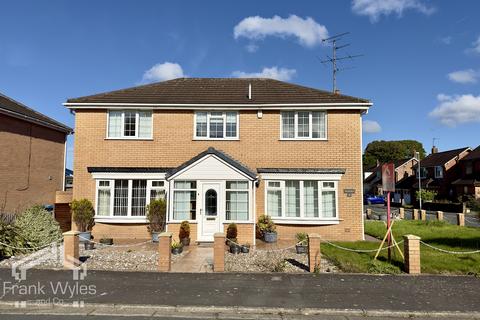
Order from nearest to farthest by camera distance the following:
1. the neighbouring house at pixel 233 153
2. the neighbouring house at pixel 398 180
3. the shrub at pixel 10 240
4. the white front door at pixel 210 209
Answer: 1. the shrub at pixel 10 240
2. the white front door at pixel 210 209
3. the neighbouring house at pixel 233 153
4. the neighbouring house at pixel 398 180

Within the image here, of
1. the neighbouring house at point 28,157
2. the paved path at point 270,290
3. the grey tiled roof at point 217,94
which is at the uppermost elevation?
the grey tiled roof at point 217,94

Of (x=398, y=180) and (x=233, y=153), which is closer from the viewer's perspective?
(x=233, y=153)

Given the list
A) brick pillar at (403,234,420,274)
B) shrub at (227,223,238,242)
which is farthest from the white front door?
brick pillar at (403,234,420,274)

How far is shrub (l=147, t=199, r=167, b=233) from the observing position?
1519cm

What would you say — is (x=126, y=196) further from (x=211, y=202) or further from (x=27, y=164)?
(x=27, y=164)

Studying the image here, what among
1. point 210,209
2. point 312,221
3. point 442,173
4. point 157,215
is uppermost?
point 442,173

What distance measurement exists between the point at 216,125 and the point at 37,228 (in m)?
8.09

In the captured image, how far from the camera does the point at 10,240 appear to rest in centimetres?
1165

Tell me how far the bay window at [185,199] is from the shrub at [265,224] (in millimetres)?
2714

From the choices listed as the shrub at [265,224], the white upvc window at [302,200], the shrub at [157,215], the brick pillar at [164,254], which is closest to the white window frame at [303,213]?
the white upvc window at [302,200]

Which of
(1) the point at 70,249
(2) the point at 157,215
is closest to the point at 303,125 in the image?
(2) the point at 157,215

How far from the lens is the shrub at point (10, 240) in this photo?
11.3 meters

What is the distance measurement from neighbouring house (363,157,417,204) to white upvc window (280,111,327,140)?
1526 inches

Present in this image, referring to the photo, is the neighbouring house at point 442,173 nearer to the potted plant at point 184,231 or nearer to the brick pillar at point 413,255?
the potted plant at point 184,231
